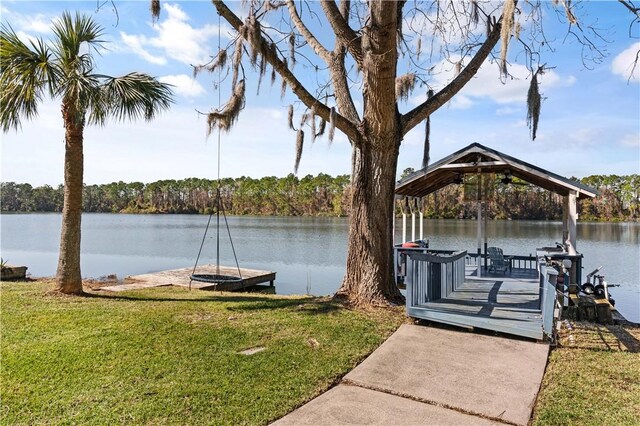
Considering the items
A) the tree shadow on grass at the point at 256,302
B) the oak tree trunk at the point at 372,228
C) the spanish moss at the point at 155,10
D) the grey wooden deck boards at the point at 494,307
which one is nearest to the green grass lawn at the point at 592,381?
the grey wooden deck boards at the point at 494,307

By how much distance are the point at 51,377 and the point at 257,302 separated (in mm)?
3609

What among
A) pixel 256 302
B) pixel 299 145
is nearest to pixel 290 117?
pixel 299 145

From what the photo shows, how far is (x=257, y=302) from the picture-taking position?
713 centimetres

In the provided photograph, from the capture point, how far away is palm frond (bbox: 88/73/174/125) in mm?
7426

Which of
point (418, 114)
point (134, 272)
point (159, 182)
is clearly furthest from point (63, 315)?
point (159, 182)

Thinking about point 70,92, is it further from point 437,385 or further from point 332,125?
point 437,385

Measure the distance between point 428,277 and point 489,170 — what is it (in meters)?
4.57

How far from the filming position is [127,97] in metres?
7.55

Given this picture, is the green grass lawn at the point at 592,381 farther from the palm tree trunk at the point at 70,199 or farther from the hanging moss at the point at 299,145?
the palm tree trunk at the point at 70,199

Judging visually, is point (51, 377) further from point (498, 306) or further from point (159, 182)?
point (159, 182)

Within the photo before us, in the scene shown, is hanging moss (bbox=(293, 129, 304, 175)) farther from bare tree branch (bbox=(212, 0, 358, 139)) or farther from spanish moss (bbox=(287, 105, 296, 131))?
bare tree branch (bbox=(212, 0, 358, 139))

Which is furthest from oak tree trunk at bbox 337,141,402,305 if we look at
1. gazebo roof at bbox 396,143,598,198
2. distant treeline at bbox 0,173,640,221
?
distant treeline at bbox 0,173,640,221

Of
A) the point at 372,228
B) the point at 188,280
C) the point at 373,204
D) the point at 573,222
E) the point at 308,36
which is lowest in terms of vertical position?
the point at 188,280

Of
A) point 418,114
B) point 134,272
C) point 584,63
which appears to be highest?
point 584,63
